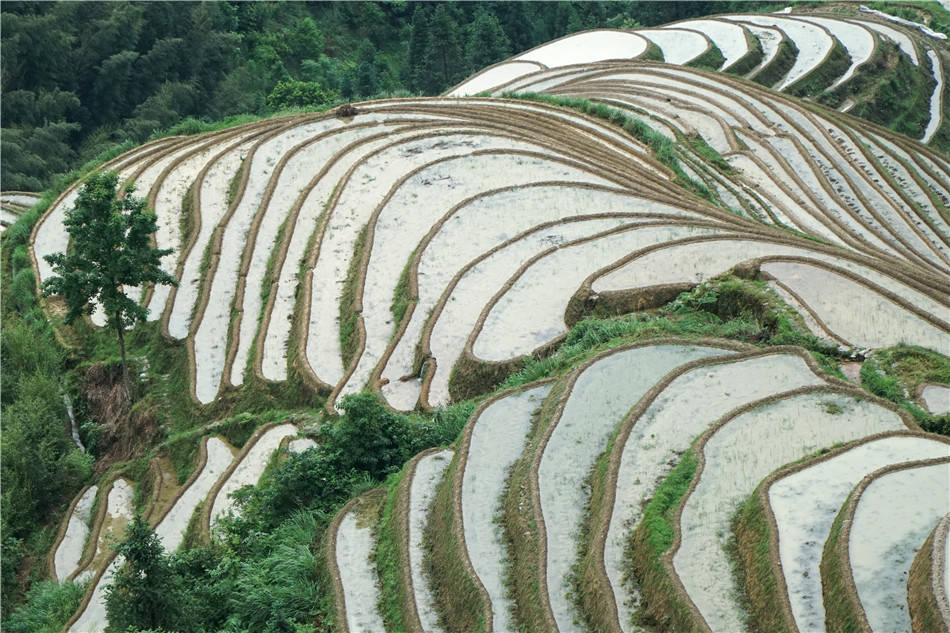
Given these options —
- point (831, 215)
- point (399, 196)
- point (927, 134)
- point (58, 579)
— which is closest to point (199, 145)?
point (399, 196)

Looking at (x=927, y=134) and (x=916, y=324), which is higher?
(x=927, y=134)

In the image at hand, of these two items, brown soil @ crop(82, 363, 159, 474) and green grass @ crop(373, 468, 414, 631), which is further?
brown soil @ crop(82, 363, 159, 474)

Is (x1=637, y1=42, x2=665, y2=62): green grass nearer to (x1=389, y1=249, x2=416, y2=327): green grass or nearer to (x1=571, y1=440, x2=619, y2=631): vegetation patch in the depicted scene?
(x1=389, y1=249, x2=416, y2=327): green grass

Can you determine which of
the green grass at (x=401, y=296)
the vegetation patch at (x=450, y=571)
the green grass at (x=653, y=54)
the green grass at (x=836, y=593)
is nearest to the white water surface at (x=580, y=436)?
the vegetation patch at (x=450, y=571)

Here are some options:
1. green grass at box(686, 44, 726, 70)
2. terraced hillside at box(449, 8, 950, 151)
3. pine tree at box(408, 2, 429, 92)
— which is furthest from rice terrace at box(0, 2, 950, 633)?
pine tree at box(408, 2, 429, 92)

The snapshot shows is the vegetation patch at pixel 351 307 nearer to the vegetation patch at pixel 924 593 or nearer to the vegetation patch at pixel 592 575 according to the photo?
the vegetation patch at pixel 592 575

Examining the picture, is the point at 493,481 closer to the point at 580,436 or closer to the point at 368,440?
the point at 580,436

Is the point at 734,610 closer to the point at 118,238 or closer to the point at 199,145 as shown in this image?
the point at 118,238
